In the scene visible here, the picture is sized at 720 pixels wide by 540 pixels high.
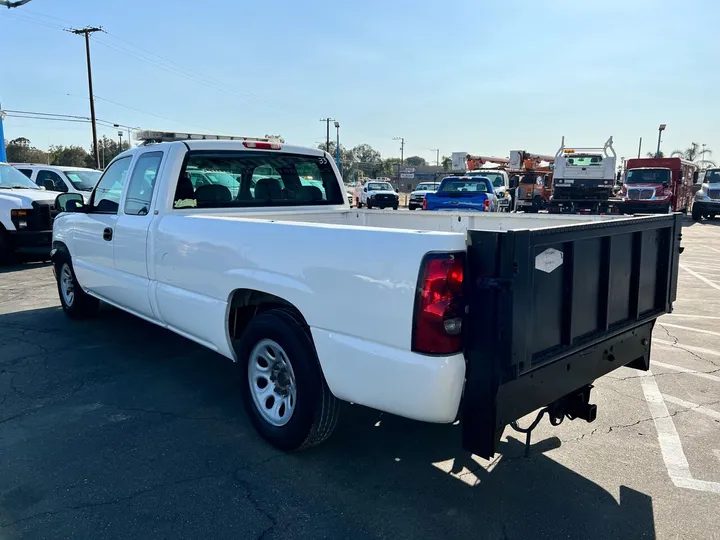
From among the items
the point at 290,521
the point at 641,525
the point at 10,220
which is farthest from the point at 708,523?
the point at 10,220

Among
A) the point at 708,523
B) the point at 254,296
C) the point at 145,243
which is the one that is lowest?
the point at 708,523

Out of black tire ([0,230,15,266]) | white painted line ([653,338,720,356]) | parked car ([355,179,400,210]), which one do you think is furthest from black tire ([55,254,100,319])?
parked car ([355,179,400,210])

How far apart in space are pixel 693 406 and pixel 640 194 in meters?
23.4

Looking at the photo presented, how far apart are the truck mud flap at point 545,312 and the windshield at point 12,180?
1237cm

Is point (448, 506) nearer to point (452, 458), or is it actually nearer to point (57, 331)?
point (452, 458)

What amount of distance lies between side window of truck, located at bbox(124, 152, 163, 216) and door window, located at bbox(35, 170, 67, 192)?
9908 millimetres

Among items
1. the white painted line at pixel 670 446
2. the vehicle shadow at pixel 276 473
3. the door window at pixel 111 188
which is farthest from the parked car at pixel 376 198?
the vehicle shadow at pixel 276 473

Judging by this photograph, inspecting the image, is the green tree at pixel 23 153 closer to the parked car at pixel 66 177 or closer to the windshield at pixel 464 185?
the parked car at pixel 66 177

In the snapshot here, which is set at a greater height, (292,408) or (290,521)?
(292,408)

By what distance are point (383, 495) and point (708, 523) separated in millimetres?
1650

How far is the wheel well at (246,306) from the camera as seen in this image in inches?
134

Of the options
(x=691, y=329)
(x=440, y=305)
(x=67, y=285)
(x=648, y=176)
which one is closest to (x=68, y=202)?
(x=67, y=285)

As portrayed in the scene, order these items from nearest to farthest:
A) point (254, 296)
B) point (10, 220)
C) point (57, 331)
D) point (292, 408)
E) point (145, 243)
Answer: point (292, 408)
point (254, 296)
point (145, 243)
point (57, 331)
point (10, 220)

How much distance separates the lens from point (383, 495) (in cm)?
296
